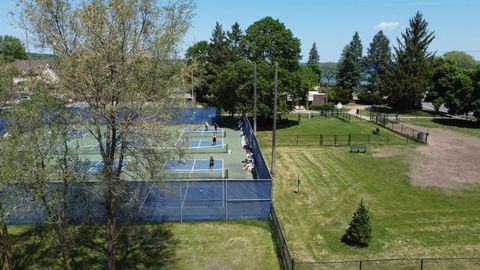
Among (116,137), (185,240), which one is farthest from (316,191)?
(116,137)

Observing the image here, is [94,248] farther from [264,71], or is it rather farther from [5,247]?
[264,71]

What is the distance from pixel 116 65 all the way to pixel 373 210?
14.6 m

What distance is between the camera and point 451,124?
47.3 metres

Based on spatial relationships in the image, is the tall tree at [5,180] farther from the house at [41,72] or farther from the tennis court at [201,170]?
the tennis court at [201,170]

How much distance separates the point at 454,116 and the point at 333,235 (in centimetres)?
4535

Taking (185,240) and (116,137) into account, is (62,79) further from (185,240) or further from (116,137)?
(185,240)

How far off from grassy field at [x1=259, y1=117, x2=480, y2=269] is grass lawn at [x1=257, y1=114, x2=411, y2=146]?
21.5 ft

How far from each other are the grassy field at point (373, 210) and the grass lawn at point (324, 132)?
21.5 feet

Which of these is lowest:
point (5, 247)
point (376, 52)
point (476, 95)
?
point (5, 247)

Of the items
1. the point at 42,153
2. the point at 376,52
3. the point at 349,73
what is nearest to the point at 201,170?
the point at 42,153

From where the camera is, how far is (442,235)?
55.2 ft

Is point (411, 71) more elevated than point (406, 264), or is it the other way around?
point (411, 71)

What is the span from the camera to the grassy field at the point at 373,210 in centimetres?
1572

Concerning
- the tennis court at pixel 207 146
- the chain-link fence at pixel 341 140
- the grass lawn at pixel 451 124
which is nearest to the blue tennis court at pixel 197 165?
the tennis court at pixel 207 146
